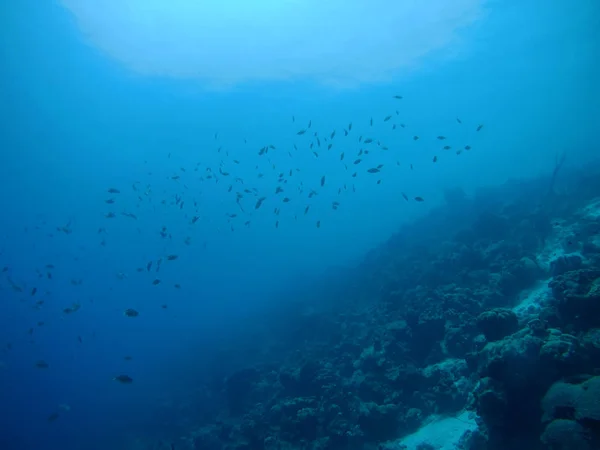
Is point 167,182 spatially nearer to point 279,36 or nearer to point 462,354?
point 279,36

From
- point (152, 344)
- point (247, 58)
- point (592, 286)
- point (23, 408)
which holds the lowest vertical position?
point (592, 286)

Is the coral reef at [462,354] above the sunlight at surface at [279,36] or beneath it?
beneath

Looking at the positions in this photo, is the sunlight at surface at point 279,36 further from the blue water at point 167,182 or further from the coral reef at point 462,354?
the coral reef at point 462,354

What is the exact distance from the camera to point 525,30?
44438 millimetres

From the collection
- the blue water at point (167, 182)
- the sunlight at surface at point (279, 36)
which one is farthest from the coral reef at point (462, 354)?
the sunlight at surface at point (279, 36)

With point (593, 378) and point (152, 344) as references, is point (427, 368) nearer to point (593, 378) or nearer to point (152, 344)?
point (593, 378)

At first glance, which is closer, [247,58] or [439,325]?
[439,325]

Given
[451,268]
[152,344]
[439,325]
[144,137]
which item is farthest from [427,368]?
[144,137]

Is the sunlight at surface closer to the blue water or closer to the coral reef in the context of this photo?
the blue water

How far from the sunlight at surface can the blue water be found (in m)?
2.98

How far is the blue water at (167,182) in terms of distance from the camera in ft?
125

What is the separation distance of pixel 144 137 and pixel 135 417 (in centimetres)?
6430

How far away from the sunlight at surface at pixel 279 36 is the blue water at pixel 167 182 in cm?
298

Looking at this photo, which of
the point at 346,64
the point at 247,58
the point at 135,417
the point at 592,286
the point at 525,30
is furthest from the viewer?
the point at 346,64
